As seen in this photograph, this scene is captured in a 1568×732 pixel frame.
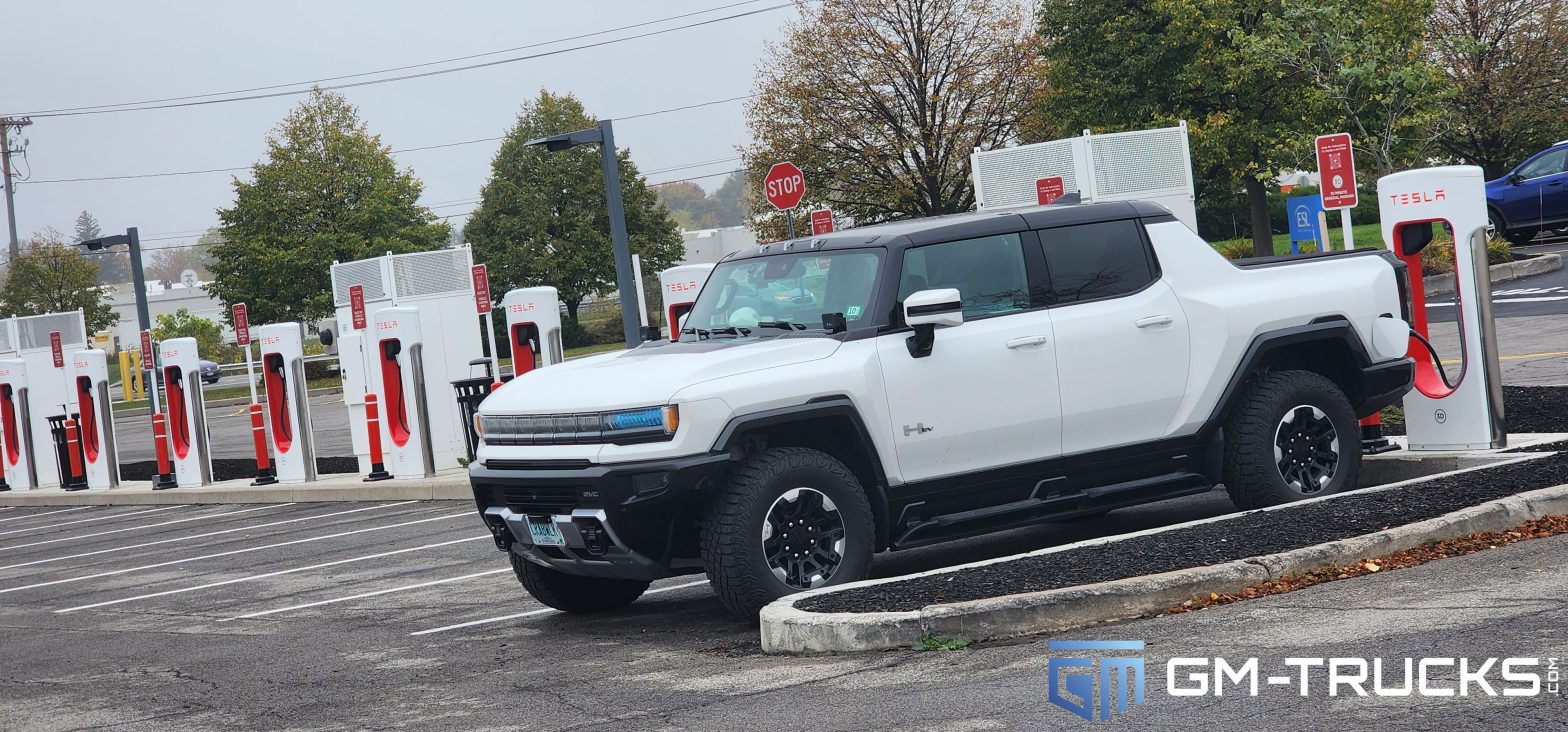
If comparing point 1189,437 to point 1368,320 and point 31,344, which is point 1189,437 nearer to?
point 1368,320

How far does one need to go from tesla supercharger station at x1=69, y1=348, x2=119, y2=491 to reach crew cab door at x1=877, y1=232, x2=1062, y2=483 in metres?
17.3

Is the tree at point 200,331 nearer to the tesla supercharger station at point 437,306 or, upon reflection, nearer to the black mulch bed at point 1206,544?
the tesla supercharger station at point 437,306

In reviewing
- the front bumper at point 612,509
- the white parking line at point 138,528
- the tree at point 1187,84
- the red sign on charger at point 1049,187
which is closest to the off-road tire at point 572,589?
the front bumper at point 612,509

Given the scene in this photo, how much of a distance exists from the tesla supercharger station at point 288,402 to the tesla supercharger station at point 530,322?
2982mm

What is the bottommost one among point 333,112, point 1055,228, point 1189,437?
point 1189,437

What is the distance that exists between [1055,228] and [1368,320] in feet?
6.29

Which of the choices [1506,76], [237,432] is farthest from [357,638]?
[1506,76]

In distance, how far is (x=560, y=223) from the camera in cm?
6694

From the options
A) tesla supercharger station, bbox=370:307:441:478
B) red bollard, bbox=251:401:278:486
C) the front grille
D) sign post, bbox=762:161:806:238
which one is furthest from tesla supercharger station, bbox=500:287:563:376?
the front grille

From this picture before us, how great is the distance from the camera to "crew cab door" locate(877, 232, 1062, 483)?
295 inches

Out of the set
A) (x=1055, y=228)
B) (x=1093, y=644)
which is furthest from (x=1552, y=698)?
(x=1055, y=228)

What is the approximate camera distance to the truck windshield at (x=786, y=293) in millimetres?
7711

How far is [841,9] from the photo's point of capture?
44.0 meters

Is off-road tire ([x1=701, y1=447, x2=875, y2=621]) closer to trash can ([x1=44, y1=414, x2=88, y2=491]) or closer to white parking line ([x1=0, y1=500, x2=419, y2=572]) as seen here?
white parking line ([x1=0, y1=500, x2=419, y2=572])
